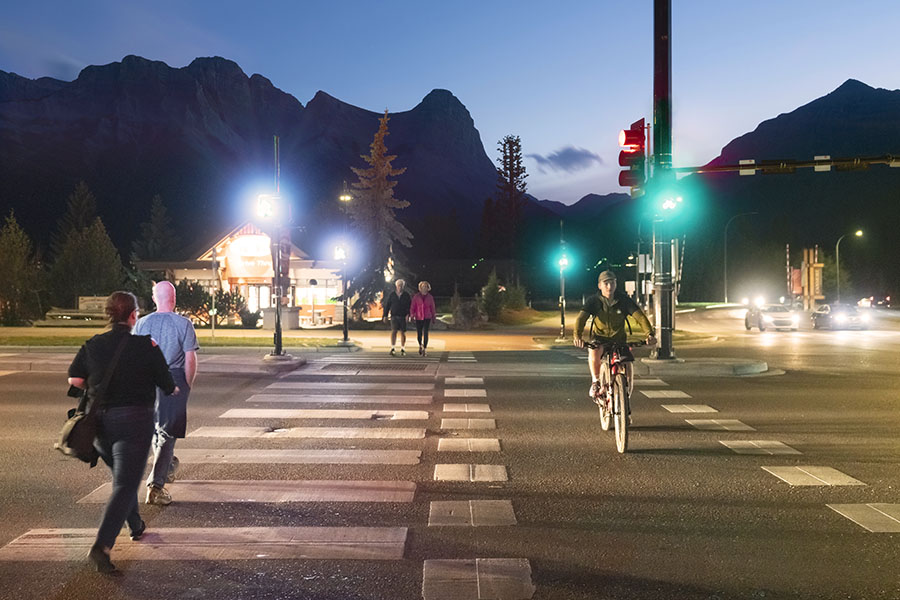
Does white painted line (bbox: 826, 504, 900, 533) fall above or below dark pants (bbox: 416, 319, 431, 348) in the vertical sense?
below

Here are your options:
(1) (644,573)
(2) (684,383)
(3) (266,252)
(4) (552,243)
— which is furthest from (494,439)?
(4) (552,243)

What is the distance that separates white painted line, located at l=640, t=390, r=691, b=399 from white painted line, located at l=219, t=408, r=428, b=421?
4.23 meters

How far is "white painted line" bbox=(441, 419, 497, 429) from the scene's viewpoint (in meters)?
10.9

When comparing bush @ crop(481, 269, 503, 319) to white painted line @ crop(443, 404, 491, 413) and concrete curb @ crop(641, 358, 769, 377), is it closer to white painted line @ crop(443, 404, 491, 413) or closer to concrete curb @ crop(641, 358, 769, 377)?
concrete curb @ crop(641, 358, 769, 377)

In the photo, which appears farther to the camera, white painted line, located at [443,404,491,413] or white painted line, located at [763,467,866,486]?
white painted line, located at [443,404,491,413]

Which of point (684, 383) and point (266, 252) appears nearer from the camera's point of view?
point (684, 383)

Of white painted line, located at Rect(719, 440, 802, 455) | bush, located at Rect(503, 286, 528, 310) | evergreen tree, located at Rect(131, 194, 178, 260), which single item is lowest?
white painted line, located at Rect(719, 440, 802, 455)

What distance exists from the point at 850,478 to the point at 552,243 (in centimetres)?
10603

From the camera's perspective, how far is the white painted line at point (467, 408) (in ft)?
40.3

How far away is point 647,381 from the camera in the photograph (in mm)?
16125

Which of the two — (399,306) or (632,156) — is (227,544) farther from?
(399,306)

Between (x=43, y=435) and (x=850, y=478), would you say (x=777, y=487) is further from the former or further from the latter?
(x=43, y=435)

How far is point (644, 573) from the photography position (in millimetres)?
5191

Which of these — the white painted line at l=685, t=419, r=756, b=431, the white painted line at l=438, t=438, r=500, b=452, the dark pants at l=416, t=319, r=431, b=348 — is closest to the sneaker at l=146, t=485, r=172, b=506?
the white painted line at l=438, t=438, r=500, b=452
